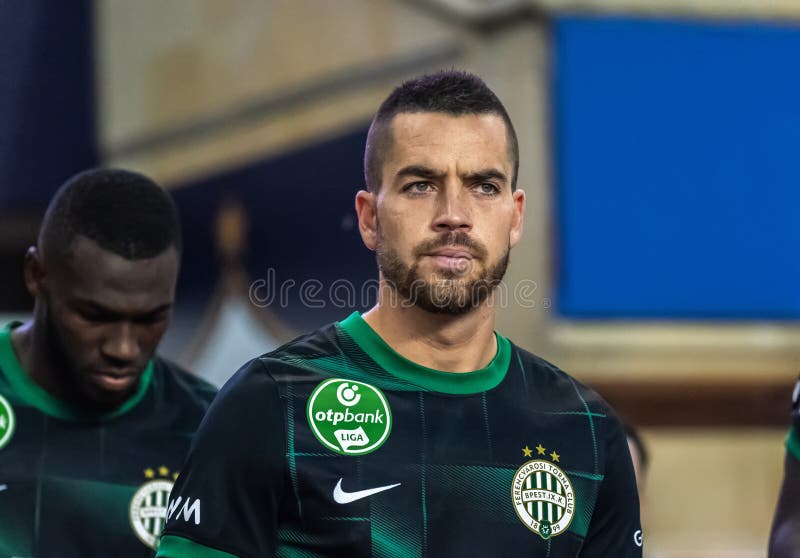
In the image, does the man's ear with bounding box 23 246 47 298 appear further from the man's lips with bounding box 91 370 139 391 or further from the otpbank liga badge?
the otpbank liga badge

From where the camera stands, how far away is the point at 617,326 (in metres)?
8.74

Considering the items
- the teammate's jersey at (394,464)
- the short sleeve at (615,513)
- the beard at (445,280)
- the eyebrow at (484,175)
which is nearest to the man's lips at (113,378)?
the teammate's jersey at (394,464)

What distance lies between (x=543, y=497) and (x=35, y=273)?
1.86m

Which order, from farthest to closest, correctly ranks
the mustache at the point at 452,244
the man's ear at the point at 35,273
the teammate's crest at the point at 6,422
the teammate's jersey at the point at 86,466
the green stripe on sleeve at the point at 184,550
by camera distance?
1. the man's ear at the point at 35,273
2. the teammate's crest at the point at 6,422
3. the teammate's jersey at the point at 86,466
4. the mustache at the point at 452,244
5. the green stripe on sleeve at the point at 184,550

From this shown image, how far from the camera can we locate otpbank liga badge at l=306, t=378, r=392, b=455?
2.72 meters

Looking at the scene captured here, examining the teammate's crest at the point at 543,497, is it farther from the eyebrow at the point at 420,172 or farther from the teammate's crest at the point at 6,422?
the teammate's crest at the point at 6,422

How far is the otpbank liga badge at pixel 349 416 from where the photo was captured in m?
2.72

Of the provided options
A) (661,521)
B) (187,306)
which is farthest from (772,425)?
(187,306)

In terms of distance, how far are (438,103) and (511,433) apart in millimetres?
789

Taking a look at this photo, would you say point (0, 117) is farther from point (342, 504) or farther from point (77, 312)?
point (342, 504)

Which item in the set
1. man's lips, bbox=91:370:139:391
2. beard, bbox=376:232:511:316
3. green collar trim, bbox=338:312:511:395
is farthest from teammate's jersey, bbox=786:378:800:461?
man's lips, bbox=91:370:139:391

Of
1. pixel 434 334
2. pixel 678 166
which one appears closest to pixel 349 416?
pixel 434 334

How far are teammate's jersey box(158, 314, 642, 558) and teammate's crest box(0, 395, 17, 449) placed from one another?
1.25 m

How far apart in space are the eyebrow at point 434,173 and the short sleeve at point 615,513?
2.29 ft
